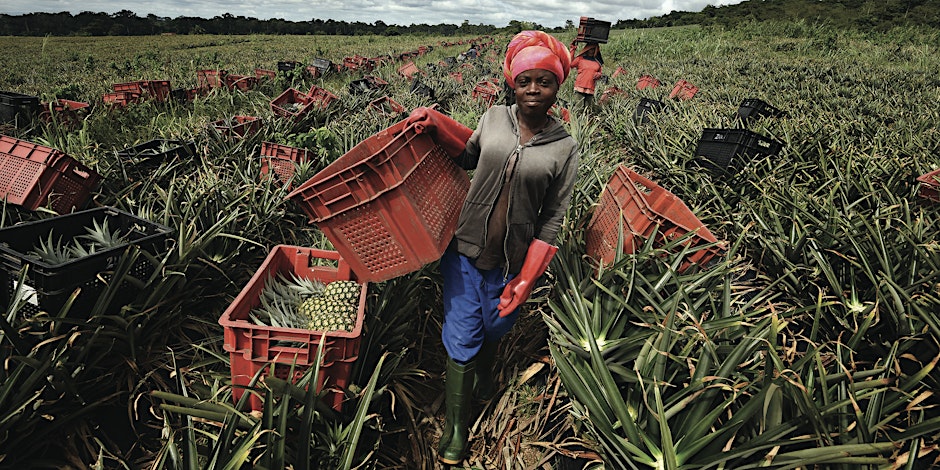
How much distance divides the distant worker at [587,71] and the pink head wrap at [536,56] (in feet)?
16.6

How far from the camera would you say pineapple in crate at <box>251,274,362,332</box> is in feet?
6.42

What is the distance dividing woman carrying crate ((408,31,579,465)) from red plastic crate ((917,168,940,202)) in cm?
310

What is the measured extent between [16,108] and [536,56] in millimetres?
5214

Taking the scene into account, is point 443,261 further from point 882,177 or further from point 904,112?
point 904,112

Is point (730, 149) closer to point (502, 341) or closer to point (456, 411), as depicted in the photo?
point (502, 341)

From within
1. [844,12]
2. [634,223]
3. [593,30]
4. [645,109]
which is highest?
[844,12]

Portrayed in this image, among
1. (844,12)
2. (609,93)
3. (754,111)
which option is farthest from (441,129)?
(844,12)

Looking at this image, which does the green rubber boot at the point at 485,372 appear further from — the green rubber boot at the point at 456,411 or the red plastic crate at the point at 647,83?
the red plastic crate at the point at 647,83

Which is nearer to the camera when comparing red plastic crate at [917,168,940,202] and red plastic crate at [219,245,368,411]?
red plastic crate at [219,245,368,411]

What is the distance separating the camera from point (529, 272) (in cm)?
179

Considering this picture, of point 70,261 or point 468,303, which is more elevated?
point 70,261

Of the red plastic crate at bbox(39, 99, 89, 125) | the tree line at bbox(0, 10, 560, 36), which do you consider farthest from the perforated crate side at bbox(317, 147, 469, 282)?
the tree line at bbox(0, 10, 560, 36)

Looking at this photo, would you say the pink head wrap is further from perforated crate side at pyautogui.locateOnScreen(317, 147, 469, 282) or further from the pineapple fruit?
the pineapple fruit

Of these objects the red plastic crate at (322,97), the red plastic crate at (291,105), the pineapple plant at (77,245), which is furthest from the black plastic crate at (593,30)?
the pineapple plant at (77,245)
